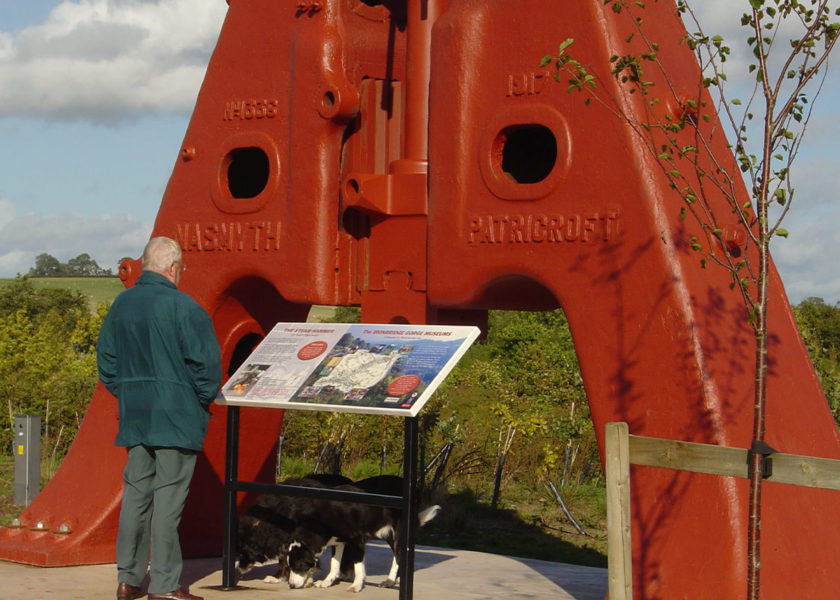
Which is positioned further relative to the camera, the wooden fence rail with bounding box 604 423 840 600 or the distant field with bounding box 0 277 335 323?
the distant field with bounding box 0 277 335 323

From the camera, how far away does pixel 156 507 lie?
589cm

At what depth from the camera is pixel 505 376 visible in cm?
1803

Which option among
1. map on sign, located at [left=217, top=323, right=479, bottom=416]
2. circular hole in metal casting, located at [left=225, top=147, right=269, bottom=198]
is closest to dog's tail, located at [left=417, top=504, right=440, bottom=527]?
map on sign, located at [left=217, top=323, right=479, bottom=416]

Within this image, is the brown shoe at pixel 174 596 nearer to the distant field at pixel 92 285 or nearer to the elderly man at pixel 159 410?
the elderly man at pixel 159 410

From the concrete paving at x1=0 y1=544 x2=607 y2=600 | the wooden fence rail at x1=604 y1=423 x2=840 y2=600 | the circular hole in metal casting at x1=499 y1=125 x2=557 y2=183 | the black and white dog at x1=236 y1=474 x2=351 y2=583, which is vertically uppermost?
the circular hole in metal casting at x1=499 y1=125 x2=557 y2=183

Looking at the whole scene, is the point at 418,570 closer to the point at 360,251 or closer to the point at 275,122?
the point at 360,251

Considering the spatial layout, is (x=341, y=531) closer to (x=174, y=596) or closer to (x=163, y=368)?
(x=174, y=596)

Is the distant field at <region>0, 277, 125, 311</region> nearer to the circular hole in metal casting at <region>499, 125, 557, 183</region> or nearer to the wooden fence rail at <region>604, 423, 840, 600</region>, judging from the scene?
the circular hole in metal casting at <region>499, 125, 557, 183</region>

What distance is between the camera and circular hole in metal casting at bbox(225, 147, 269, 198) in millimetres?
8562

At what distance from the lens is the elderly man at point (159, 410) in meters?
5.87

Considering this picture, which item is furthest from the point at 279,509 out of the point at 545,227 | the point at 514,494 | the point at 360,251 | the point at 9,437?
the point at 9,437

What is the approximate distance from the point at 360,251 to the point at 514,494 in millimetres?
6231

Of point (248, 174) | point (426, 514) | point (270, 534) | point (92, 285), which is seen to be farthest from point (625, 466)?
point (92, 285)

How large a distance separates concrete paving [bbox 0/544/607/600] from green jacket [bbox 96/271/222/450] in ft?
4.19
